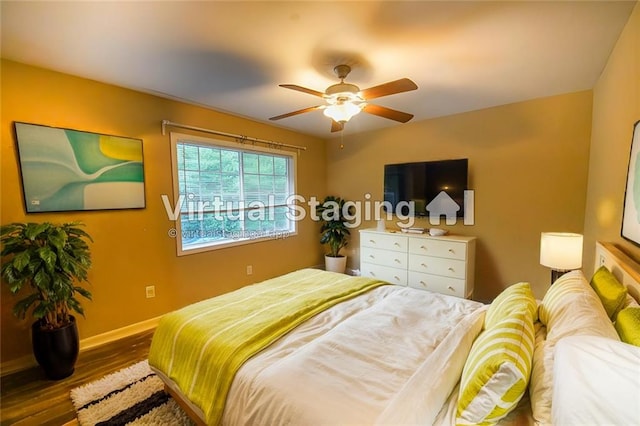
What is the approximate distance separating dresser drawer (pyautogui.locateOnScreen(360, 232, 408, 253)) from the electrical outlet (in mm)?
2690

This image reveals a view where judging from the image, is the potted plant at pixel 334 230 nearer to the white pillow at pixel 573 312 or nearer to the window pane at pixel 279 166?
the window pane at pixel 279 166

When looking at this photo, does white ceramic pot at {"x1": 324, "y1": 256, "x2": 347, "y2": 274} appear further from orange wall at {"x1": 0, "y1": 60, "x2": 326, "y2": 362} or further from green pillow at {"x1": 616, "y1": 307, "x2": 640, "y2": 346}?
green pillow at {"x1": 616, "y1": 307, "x2": 640, "y2": 346}

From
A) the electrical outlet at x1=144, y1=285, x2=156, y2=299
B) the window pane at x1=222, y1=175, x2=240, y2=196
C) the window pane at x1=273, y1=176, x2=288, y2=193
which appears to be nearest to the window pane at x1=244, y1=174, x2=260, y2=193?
the window pane at x1=222, y1=175, x2=240, y2=196

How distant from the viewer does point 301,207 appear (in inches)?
179

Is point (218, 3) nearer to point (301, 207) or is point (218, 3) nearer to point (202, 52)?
point (202, 52)

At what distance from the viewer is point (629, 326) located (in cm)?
97

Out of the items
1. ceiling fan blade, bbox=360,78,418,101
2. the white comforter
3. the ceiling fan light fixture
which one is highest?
ceiling fan blade, bbox=360,78,418,101

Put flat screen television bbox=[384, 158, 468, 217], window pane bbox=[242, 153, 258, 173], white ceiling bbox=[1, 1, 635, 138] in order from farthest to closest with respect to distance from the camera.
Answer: window pane bbox=[242, 153, 258, 173] < flat screen television bbox=[384, 158, 468, 217] < white ceiling bbox=[1, 1, 635, 138]

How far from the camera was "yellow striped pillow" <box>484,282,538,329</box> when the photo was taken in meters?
1.32

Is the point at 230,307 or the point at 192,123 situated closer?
the point at 230,307

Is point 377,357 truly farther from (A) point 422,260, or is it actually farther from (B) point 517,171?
(B) point 517,171

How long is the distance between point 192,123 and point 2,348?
253 centimetres

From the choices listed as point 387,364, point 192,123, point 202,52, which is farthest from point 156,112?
point 387,364

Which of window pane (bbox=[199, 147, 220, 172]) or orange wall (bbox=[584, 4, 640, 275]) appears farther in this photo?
window pane (bbox=[199, 147, 220, 172])
